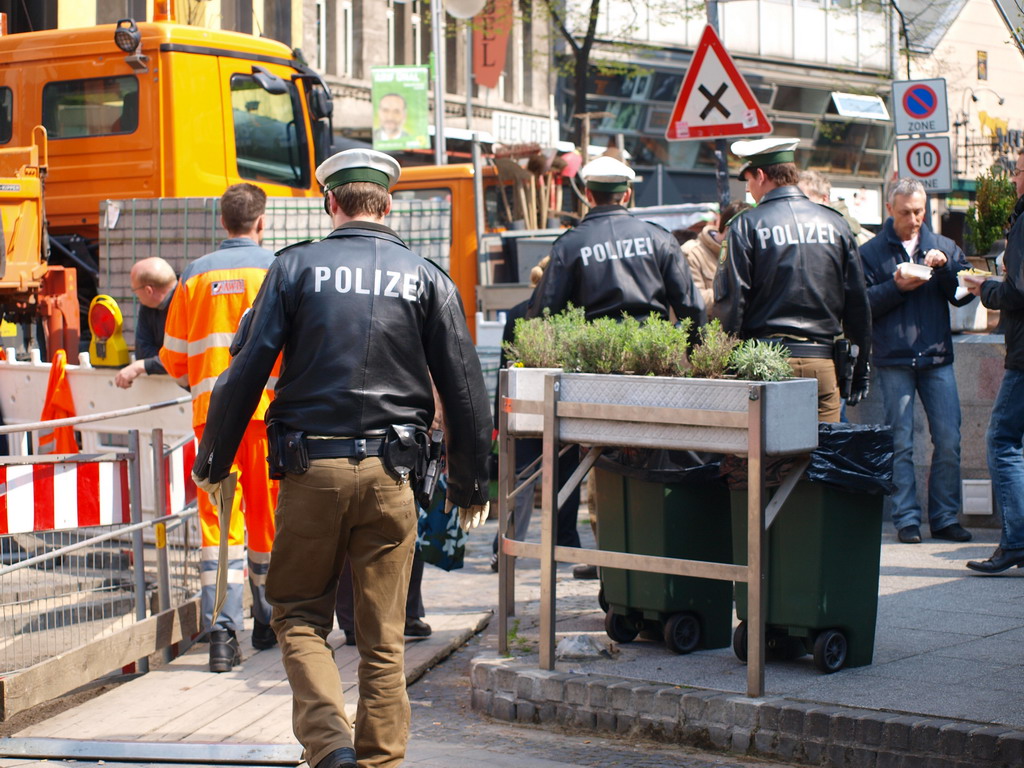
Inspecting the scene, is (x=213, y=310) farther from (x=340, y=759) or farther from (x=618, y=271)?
(x=340, y=759)

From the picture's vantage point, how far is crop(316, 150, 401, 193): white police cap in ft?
15.5

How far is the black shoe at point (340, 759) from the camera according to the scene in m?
4.23

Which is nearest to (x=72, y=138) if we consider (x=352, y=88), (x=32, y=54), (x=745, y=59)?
(x=32, y=54)

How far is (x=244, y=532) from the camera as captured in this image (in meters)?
6.83

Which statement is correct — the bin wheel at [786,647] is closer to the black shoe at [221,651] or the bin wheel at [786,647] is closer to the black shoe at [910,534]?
the black shoe at [221,651]

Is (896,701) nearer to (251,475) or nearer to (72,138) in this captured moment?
(251,475)

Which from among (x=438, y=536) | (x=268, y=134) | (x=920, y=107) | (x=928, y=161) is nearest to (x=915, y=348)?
(x=438, y=536)

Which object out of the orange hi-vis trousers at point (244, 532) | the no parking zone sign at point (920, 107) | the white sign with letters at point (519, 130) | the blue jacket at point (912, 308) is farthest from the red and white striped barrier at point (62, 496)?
the white sign with letters at point (519, 130)

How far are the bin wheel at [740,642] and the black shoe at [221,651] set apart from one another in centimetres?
220

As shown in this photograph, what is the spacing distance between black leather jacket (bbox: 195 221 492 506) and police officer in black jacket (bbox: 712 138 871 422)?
2318 millimetres

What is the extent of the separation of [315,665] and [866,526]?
2.15 m

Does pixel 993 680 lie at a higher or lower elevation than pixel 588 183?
lower

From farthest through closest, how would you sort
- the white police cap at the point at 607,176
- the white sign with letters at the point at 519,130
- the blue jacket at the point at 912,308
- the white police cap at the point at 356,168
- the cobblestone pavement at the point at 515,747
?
the white sign with letters at the point at 519,130 < the blue jacket at the point at 912,308 < the white police cap at the point at 607,176 < the cobblestone pavement at the point at 515,747 < the white police cap at the point at 356,168

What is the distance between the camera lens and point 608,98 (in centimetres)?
3725
